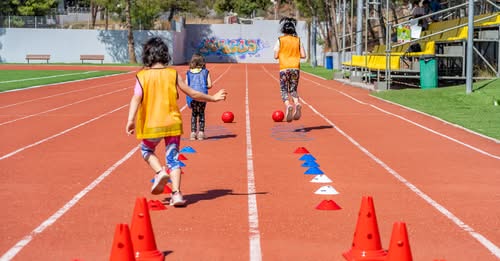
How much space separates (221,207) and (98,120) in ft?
34.9

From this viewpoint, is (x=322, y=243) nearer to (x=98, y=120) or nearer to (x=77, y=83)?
(x=98, y=120)

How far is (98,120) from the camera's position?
18.8 m

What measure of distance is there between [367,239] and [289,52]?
10006 mm

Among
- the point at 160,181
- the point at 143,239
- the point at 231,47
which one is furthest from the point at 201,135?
the point at 231,47

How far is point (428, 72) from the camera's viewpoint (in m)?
28.1

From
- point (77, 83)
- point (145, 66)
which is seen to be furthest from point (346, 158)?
point (77, 83)

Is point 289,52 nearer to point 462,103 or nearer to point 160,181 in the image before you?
point 462,103

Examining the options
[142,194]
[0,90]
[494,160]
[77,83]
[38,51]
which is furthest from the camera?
[38,51]

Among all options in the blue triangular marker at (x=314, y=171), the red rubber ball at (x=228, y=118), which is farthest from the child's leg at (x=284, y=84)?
the blue triangular marker at (x=314, y=171)

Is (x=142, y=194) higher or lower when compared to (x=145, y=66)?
lower

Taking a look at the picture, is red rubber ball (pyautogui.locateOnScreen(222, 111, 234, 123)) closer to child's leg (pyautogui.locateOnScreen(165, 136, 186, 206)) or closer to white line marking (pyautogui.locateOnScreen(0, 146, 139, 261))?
white line marking (pyautogui.locateOnScreen(0, 146, 139, 261))

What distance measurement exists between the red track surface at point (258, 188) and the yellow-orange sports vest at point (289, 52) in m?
1.31

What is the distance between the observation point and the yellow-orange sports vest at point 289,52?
52.3ft

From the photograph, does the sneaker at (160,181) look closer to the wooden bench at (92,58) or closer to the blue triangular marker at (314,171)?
the blue triangular marker at (314,171)
